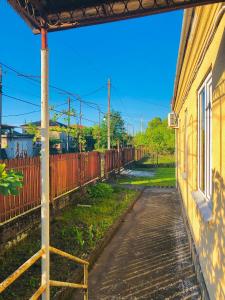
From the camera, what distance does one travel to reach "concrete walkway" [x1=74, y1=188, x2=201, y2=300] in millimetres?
4367

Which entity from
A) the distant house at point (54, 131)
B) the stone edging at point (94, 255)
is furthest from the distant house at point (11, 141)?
the stone edging at point (94, 255)

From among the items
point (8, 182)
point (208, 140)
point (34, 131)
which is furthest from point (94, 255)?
point (34, 131)

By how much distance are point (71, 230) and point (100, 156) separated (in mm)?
8761

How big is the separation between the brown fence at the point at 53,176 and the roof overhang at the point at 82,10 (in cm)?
391

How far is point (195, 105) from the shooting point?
5375 mm

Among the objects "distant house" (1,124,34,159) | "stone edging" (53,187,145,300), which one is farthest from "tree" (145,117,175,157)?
"stone edging" (53,187,145,300)

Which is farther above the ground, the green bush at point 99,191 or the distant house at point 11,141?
the distant house at point 11,141

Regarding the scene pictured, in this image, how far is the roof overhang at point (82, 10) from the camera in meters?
2.30

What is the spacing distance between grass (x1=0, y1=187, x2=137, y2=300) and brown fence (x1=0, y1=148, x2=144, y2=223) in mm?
656

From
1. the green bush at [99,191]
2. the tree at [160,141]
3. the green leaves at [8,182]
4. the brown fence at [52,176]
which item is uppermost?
the tree at [160,141]

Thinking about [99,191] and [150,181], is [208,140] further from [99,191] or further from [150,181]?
[150,181]

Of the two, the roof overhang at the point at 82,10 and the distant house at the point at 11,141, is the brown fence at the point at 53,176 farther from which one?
the distant house at the point at 11,141

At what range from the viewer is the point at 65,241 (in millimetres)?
6469

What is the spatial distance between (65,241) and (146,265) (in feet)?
6.20
